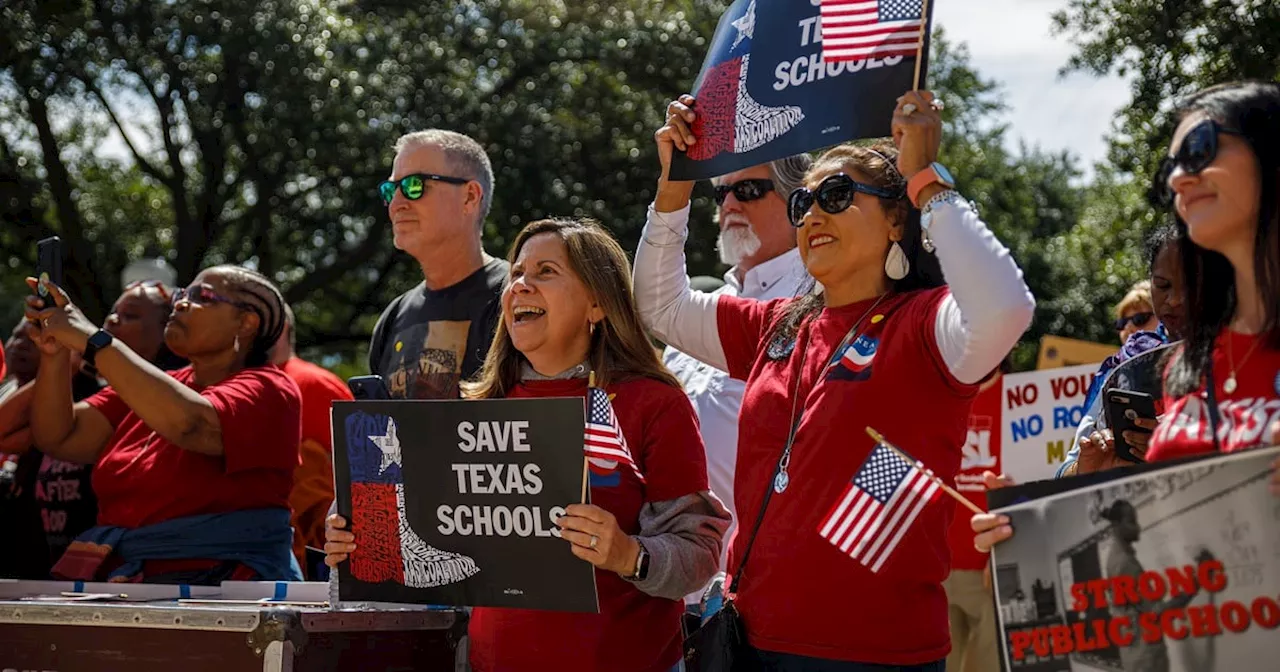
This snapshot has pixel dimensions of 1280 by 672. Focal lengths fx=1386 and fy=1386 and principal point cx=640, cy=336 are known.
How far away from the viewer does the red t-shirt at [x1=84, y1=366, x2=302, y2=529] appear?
5027mm

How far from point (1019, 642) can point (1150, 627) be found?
10.5 inches

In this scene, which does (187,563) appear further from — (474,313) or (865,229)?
(865,229)

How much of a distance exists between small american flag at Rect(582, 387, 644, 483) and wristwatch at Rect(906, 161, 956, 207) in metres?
1.00

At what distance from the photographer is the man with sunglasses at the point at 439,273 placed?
16.4 feet

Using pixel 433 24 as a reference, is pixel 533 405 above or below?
below

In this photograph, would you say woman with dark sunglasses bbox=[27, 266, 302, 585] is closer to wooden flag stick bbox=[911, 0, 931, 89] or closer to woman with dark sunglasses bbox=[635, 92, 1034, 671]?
woman with dark sunglasses bbox=[635, 92, 1034, 671]

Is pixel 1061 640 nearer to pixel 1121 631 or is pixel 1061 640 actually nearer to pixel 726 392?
pixel 1121 631

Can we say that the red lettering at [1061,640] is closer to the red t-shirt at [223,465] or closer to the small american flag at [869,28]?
the small american flag at [869,28]

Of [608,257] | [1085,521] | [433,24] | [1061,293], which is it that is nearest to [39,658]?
[608,257]

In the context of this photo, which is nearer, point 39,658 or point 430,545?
point 430,545

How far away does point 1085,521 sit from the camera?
260 cm

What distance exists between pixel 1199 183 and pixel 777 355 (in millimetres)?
1262

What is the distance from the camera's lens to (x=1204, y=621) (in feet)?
8.04

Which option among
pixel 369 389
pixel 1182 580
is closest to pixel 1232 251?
pixel 1182 580
